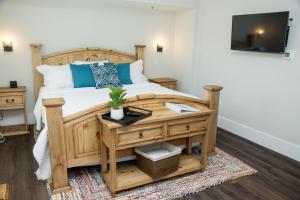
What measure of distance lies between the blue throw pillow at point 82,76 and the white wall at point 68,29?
2.20 ft

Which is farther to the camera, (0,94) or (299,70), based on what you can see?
Result: (0,94)

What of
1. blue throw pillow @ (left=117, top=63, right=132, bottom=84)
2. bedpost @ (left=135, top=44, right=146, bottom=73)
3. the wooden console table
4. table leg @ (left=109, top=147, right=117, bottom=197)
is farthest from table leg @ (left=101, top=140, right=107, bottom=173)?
bedpost @ (left=135, top=44, right=146, bottom=73)

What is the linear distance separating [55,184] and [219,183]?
1.63 meters

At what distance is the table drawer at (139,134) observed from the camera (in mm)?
2154

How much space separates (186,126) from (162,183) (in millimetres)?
629

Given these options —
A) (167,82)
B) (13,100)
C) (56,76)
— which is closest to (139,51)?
(167,82)

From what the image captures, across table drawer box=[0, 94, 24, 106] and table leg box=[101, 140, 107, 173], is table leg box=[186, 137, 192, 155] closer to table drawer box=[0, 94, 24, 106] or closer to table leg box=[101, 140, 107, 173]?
table leg box=[101, 140, 107, 173]

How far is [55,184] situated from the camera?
2312mm

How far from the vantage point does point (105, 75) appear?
3.65 meters

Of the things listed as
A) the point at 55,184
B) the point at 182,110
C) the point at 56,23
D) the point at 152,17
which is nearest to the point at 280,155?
the point at 182,110

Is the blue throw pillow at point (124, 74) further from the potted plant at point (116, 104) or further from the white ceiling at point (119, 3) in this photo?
the potted plant at point (116, 104)

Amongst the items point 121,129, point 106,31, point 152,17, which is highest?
point 152,17

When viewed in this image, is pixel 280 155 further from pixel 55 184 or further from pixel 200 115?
pixel 55 184

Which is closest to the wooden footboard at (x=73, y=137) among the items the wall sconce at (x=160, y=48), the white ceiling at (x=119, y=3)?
the white ceiling at (x=119, y=3)
